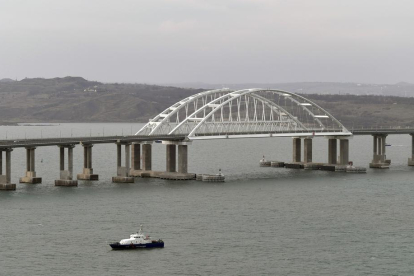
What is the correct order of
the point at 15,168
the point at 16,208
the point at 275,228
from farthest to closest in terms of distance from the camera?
1. the point at 15,168
2. the point at 16,208
3. the point at 275,228

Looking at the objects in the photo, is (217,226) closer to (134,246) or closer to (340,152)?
(134,246)

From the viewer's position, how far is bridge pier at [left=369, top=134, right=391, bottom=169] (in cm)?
12288

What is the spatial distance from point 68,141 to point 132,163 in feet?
40.4

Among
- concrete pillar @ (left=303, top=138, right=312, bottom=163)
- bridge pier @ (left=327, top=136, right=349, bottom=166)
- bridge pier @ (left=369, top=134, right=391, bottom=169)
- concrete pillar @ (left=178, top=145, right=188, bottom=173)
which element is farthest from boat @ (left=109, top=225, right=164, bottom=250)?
bridge pier @ (left=369, top=134, right=391, bottom=169)

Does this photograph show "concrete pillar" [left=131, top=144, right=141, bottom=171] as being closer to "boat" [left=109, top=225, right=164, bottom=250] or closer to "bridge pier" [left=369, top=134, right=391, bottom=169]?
"bridge pier" [left=369, top=134, right=391, bottom=169]

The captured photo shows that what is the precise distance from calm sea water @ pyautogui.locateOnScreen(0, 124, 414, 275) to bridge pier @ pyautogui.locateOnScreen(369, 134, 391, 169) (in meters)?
18.2

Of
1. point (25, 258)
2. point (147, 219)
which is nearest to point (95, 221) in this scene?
point (147, 219)

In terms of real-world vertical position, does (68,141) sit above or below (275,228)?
above

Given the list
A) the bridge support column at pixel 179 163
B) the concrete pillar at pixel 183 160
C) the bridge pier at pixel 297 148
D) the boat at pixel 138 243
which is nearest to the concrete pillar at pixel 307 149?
the bridge pier at pixel 297 148

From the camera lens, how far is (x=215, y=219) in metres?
69.6

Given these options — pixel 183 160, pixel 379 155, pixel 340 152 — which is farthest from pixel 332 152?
pixel 183 160

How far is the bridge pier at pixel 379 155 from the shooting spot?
123 meters

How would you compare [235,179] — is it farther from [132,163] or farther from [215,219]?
[215,219]

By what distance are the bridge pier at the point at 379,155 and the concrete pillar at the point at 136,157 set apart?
124 ft
